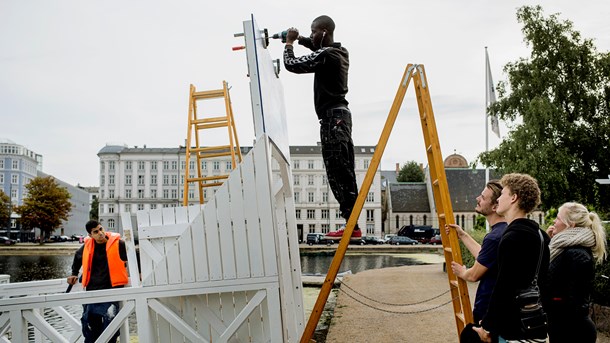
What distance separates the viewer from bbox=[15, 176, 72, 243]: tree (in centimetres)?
6938

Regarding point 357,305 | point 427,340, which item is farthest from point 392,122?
point 357,305

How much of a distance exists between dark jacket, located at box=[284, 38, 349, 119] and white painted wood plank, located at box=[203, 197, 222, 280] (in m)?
1.28

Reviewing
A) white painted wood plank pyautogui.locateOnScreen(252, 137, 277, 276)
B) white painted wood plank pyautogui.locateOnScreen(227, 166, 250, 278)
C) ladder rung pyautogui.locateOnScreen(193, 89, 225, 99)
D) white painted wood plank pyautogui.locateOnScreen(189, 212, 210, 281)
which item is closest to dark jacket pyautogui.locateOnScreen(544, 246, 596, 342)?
white painted wood plank pyautogui.locateOnScreen(252, 137, 277, 276)

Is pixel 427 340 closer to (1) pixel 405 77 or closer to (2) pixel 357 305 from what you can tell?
(2) pixel 357 305

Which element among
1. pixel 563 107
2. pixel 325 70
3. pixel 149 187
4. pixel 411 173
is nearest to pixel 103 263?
pixel 325 70

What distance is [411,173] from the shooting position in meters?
98.4

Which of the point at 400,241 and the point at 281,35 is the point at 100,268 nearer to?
the point at 281,35

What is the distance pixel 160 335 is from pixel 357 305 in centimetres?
899

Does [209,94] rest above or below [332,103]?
above

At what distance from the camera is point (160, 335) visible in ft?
15.2

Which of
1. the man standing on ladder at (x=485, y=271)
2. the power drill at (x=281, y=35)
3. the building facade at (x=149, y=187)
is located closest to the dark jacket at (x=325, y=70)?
the power drill at (x=281, y=35)

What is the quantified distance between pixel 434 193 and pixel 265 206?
1376 millimetres

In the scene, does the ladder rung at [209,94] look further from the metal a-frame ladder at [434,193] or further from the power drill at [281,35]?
the metal a-frame ladder at [434,193]

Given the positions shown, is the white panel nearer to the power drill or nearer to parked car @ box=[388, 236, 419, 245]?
the power drill
